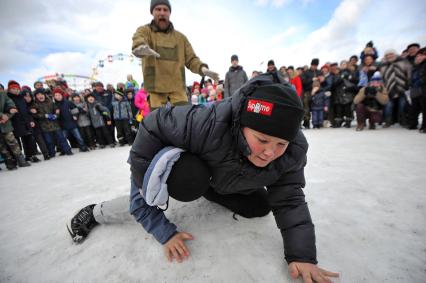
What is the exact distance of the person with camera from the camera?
14.5ft

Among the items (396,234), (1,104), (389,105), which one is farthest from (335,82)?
(1,104)

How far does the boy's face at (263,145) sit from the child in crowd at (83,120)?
19.8 feet

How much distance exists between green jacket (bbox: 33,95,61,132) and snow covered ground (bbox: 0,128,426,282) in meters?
3.51

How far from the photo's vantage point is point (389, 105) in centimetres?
463

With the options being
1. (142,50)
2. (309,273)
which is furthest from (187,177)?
(142,50)

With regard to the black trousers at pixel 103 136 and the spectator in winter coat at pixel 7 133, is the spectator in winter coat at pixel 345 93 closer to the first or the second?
the black trousers at pixel 103 136

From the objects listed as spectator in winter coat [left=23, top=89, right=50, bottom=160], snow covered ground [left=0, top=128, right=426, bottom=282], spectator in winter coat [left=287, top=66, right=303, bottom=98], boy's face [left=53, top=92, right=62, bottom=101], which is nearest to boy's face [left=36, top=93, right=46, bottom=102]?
spectator in winter coat [left=23, top=89, right=50, bottom=160]

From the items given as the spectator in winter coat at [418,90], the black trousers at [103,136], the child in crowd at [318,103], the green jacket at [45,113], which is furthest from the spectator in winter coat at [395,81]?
the green jacket at [45,113]

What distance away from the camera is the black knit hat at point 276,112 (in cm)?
94

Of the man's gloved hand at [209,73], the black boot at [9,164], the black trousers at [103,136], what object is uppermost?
the man's gloved hand at [209,73]

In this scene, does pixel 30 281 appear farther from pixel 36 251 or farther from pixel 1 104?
pixel 1 104

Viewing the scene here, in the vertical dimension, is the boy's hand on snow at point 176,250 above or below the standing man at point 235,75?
below

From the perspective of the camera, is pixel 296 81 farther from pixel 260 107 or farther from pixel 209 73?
pixel 260 107

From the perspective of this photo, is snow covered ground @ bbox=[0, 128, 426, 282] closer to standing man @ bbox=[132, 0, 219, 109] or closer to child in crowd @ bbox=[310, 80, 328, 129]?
standing man @ bbox=[132, 0, 219, 109]
